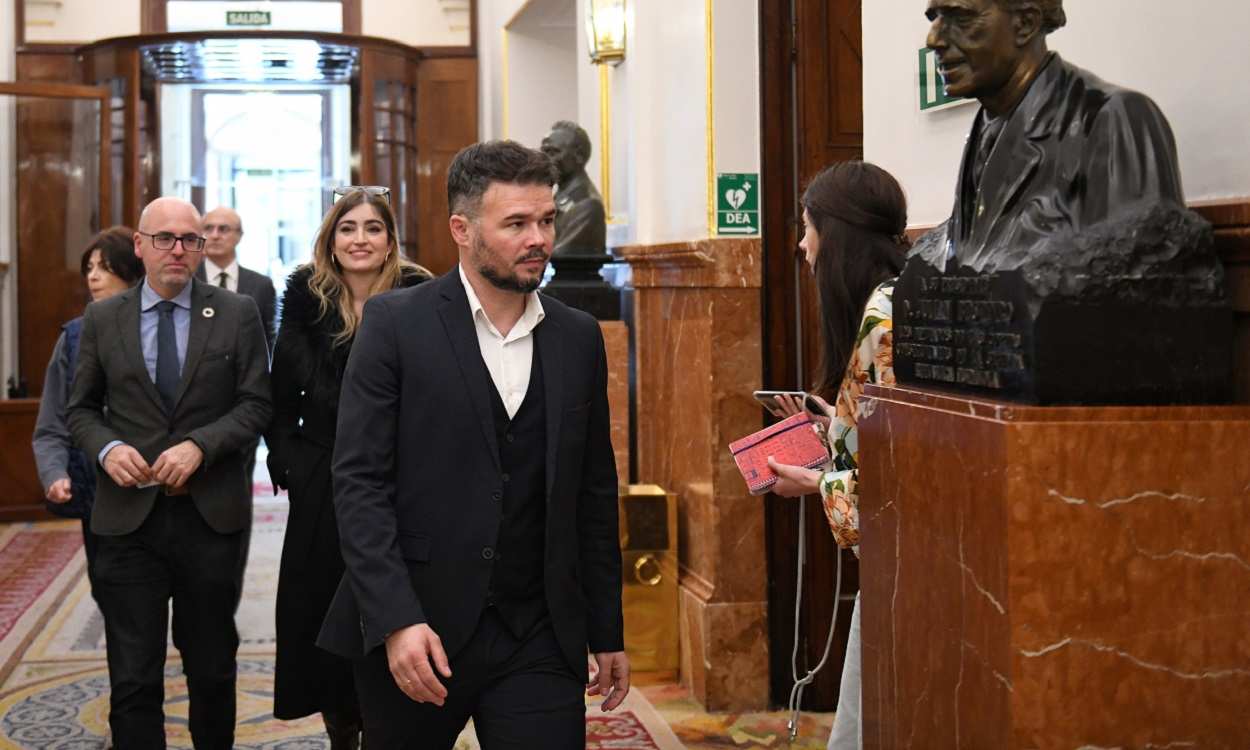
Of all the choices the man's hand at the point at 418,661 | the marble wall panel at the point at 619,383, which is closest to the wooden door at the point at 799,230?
the marble wall panel at the point at 619,383

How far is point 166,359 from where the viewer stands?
445 cm

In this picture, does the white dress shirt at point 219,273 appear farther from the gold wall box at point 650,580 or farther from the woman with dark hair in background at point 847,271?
the woman with dark hair in background at point 847,271

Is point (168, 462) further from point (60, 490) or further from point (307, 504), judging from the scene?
point (60, 490)

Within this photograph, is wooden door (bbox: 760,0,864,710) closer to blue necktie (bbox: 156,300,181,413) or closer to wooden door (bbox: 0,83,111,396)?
blue necktie (bbox: 156,300,181,413)

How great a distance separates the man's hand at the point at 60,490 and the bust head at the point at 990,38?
3.37 metres

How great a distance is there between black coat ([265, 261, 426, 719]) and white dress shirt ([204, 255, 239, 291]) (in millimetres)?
2784

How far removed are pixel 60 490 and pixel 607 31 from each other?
3890 millimetres

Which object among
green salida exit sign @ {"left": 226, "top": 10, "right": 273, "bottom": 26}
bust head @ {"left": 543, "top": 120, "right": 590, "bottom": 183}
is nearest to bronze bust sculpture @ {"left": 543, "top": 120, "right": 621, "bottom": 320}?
bust head @ {"left": 543, "top": 120, "right": 590, "bottom": 183}

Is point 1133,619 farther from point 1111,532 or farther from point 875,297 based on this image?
point 875,297

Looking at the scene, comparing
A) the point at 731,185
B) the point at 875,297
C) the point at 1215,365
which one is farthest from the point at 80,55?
the point at 1215,365

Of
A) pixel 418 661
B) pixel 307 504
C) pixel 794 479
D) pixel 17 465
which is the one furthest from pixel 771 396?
pixel 17 465

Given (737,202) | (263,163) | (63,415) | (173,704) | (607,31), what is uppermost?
(263,163)

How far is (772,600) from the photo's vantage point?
Answer: 5.79 m

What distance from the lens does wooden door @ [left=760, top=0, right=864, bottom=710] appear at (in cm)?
566
